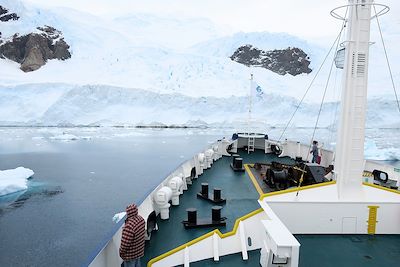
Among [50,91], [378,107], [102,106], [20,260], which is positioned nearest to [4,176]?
[20,260]

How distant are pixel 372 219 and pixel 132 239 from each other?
11.4 ft

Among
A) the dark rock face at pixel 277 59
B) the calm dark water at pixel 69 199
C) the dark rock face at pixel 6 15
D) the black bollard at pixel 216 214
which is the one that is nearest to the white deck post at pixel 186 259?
the black bollard at pixel 216 214

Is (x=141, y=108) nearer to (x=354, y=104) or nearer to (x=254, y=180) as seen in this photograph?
(x=254, y=180)

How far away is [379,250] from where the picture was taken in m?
4.03

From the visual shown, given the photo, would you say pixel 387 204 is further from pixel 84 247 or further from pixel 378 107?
pixel 378 107

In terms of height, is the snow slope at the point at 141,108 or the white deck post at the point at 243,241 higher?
the snow slope at the point at 141,108

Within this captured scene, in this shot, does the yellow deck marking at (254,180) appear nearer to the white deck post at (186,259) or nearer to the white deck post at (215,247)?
the white deck post at (215,247)

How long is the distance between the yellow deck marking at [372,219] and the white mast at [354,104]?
11.2 inches

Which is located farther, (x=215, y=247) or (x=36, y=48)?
(x=36, y=48)

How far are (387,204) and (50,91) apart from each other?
55.1 metres

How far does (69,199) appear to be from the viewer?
43.4 ft

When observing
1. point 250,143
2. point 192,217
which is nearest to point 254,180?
point 192,217

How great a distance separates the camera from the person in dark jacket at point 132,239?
3.20 metres

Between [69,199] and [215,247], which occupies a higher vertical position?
[215,247]
